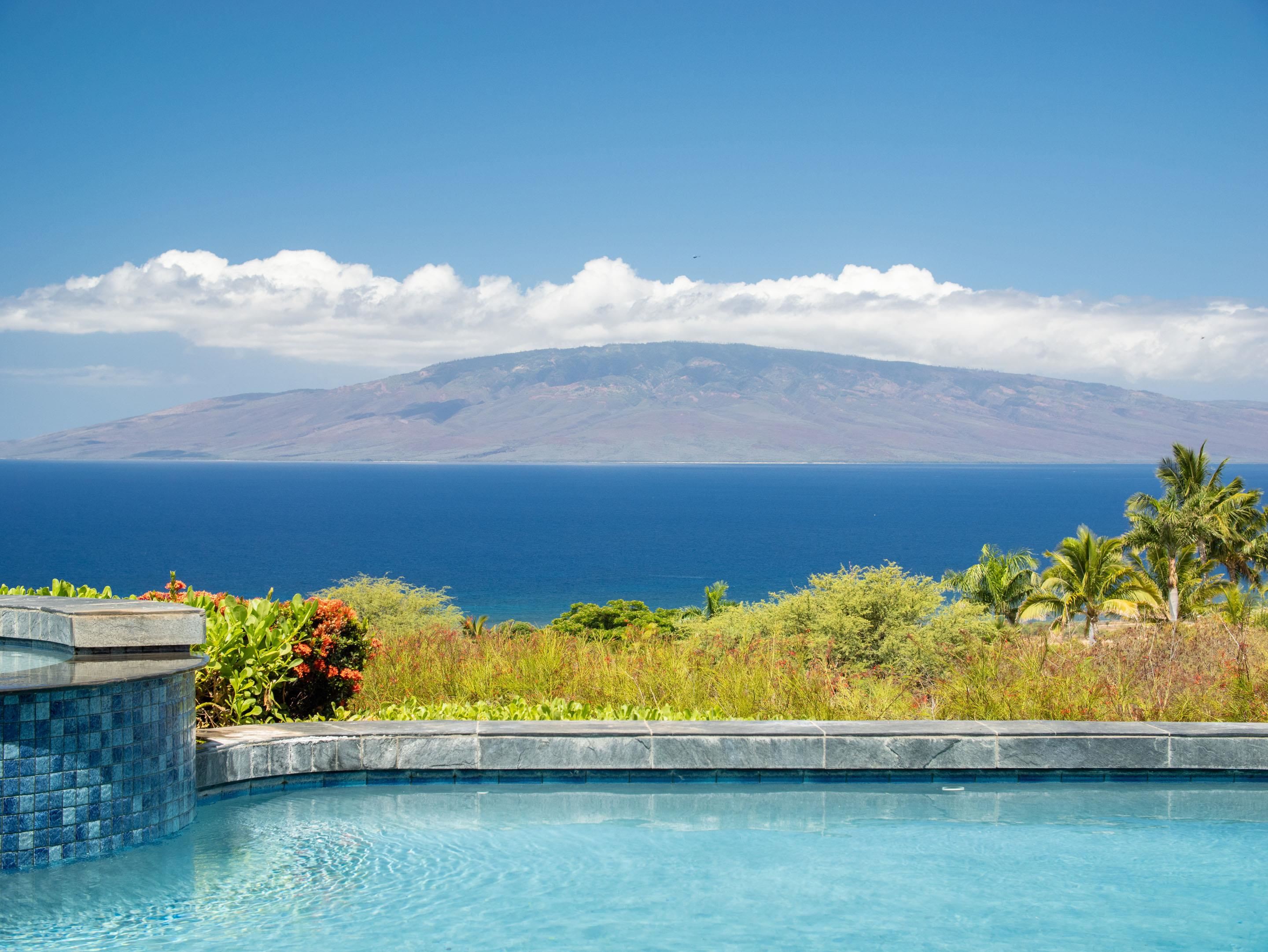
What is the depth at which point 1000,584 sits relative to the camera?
129 ft

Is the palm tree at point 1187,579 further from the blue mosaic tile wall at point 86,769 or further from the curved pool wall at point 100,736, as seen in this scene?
the blue mosaic tile wall at point 86,769

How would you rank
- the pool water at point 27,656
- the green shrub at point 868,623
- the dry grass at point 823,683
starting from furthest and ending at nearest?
1. the green shrub at point 868,623
2. the dry grass at point 823,683
3. the pool water at point 27,656

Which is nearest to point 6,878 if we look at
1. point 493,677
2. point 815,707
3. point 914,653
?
point 493,677

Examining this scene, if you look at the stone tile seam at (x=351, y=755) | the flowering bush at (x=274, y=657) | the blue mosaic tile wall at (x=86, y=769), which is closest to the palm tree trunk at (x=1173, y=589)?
the stone tile seam at (x=351, y=755)

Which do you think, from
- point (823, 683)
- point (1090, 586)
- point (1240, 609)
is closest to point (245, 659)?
point (823, 683)

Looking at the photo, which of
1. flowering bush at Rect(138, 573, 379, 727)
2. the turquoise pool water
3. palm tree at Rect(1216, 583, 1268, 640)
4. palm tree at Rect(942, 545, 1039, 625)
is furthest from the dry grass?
palm tree at Rect(942, 545, 1039, 625)

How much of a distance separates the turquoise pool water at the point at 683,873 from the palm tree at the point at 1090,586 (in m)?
30.1

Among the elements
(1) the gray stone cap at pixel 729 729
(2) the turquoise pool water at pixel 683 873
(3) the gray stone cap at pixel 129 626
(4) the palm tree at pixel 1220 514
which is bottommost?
(2) the turquoise pool water at pixel 683 873

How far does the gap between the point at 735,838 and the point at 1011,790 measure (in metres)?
2.04

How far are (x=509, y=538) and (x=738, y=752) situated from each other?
103 metres

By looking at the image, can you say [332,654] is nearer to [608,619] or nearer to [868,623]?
[868,623]

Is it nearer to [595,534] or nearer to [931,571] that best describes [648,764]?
[931,571]

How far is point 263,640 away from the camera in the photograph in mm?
7344

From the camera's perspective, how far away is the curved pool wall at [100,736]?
5090mm
